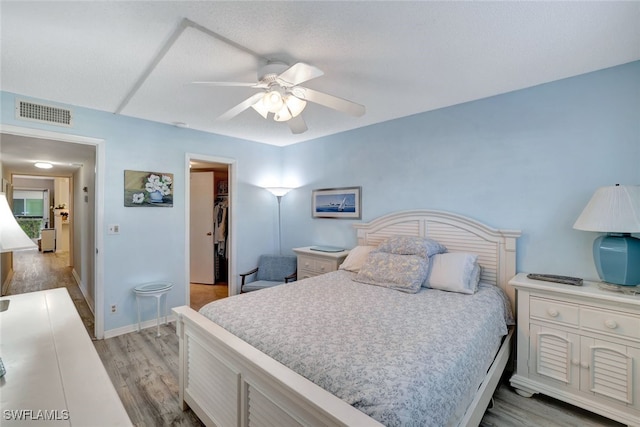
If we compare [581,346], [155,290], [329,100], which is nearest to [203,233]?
[155,290]

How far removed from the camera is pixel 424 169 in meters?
3.07

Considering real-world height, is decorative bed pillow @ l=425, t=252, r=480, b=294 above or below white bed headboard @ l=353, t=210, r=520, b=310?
below

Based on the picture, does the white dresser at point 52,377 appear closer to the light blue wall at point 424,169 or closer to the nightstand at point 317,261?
the light blue wall at point 424,169

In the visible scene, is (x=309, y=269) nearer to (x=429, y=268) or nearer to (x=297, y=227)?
(x=297, y=227)

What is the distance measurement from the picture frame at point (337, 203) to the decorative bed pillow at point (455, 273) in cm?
134

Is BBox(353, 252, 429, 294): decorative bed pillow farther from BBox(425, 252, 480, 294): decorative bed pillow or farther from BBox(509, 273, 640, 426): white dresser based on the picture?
BBox(509, 273, 640, 426): white dresser

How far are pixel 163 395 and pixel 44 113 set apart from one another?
108 inches

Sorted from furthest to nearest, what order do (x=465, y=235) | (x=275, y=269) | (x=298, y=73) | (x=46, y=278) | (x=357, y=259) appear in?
(x=46, y=278) → (x=275, y=269) → (x=357, y=259) → (x=465, y=235) → (x=298, y=73)

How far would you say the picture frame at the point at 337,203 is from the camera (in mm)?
3682

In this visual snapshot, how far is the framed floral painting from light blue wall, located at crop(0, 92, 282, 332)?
0.05 m

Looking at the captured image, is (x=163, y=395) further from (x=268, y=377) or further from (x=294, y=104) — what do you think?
(x=294, y=104)

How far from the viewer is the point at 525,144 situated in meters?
2.45

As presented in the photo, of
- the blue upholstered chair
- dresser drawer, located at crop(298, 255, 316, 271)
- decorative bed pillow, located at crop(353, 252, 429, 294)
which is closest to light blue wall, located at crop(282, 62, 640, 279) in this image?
decorative bed pillow, located at crop(353, 252, 429, 294)

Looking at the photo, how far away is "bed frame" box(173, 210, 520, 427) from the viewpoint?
1123mm
